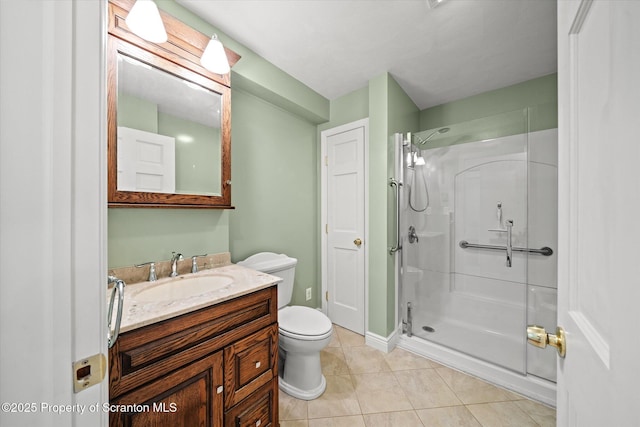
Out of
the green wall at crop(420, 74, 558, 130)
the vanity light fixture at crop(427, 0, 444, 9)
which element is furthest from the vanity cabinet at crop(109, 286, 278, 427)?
the green wall at crop(420, 74, 558, 130)

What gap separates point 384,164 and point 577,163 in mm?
1582

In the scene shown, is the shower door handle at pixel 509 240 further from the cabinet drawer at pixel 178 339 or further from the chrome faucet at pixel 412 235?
the cabinet drawer at pixel 178 339

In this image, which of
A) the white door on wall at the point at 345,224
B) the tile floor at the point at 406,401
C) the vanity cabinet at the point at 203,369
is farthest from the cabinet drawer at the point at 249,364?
the white door on wall at the point at 345,224

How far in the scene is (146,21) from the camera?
1.12 metres

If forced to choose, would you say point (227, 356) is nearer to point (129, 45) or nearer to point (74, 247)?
point (74, 247)

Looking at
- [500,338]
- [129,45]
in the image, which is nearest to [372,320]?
[500,338]

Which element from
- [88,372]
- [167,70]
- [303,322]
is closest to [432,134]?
[303,322]

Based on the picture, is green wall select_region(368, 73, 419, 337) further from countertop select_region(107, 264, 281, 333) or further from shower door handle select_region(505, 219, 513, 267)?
countertop select_region(107, 264, 281, 333)

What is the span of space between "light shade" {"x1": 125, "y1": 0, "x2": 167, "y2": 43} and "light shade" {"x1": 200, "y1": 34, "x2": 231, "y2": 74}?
0.23 meters

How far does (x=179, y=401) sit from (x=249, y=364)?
0.99 feet

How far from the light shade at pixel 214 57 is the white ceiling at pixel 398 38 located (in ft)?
0.74

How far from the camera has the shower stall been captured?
1.70 meters

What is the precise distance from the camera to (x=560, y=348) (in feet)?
1.80

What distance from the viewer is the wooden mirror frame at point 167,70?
1104 millimetres
